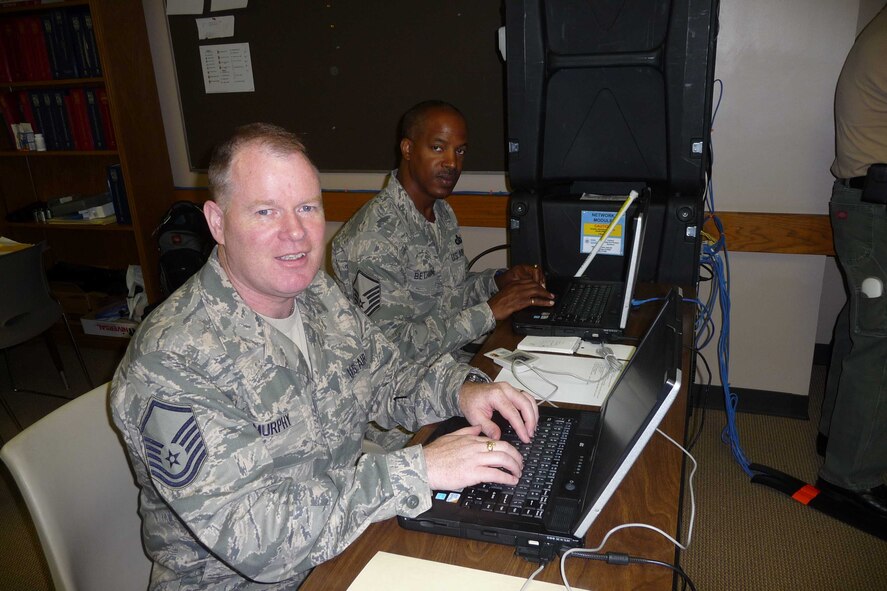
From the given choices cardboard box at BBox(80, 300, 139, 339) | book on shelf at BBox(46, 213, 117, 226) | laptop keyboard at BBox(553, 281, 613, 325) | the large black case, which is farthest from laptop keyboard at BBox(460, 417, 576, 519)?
book on shelf at BBox(46, 213, 117, 226)

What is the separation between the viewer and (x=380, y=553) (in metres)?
0.87

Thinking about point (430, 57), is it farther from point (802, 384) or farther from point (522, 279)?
point (802, 384)

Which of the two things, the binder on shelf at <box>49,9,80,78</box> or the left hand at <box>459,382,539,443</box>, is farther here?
the binder on shelf at <box>49,9,80,78</box>

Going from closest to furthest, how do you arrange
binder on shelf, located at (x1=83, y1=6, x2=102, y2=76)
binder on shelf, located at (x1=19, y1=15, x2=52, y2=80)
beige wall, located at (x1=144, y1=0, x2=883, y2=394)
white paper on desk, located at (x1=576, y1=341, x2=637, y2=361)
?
1. white paper on desk, located at (x1=576, y1=341, x2=637, y2=361)
2. beige wall, located at (x1=144, y1=0, x2=883, y2=394)
3. binder on shelf, located at (x1=83, y1=6, x2=102, y2=76)
4. binder on shelf, located at (x1=19, y1=15, x2=52, y2=80)

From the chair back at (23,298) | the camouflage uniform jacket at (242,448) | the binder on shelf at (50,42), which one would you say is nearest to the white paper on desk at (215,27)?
the binder on shelf at (50,42)

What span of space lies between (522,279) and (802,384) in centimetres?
157

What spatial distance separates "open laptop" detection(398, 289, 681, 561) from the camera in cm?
79

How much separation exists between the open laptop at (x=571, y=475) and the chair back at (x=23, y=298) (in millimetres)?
2454

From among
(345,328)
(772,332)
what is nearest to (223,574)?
(345,328)

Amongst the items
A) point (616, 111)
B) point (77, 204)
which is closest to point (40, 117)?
point (77, 204)

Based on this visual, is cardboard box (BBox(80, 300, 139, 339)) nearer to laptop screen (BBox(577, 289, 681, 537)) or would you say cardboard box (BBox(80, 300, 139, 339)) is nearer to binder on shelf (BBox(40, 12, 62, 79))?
binder on shelf (BBox(40, 12, 62, 79))

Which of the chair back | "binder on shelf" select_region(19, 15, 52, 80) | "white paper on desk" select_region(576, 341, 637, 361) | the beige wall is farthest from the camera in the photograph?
"binder on shelf" select_region(19, 15, 52, 80)

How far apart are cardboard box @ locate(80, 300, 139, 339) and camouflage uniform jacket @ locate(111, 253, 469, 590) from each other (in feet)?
8.73

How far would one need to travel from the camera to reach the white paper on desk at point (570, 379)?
1253 millimetres
